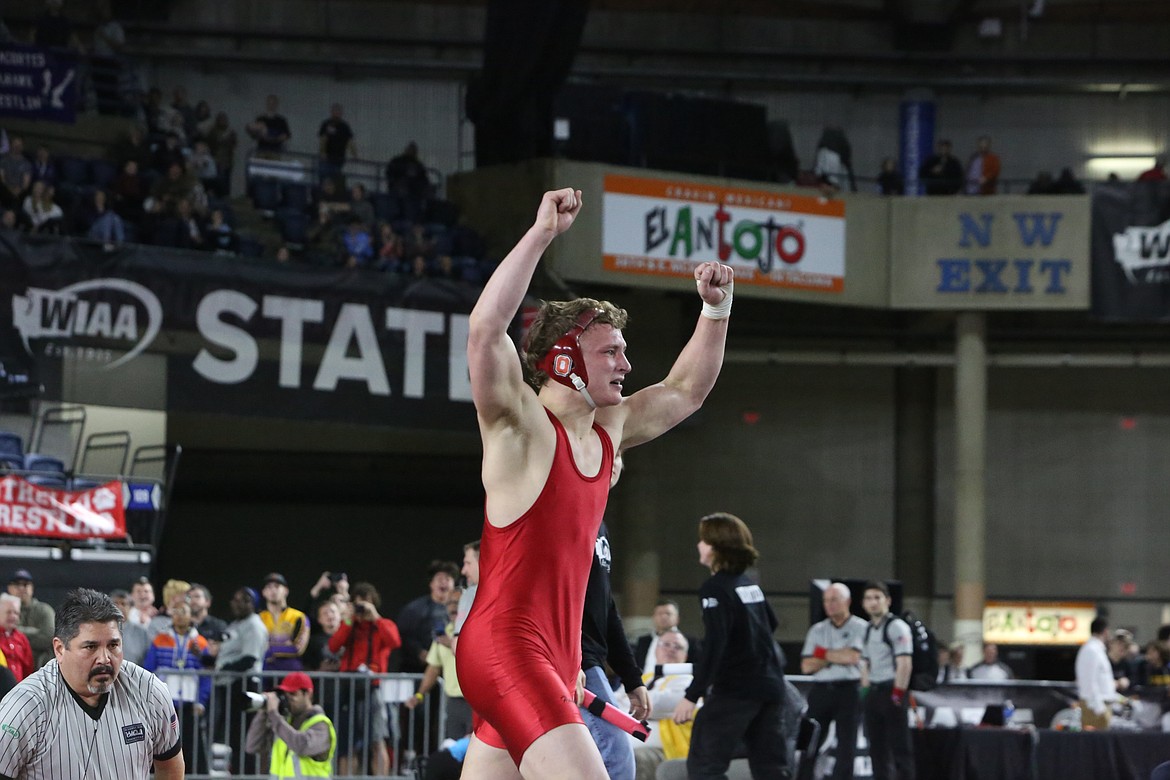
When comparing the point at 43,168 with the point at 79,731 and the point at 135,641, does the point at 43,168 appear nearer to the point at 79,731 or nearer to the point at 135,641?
the point at 135,641

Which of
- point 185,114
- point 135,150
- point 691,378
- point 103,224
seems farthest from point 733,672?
point 185,114

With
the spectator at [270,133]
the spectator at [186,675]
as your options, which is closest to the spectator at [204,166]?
the spectator at [270,133]

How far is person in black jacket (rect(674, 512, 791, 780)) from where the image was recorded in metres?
8.60

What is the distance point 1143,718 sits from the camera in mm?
14625

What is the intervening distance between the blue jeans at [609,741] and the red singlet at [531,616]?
1.97 metres

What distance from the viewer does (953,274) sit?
24109mm

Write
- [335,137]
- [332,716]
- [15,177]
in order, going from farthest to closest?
[335,137] → [15,177] → [332,716]

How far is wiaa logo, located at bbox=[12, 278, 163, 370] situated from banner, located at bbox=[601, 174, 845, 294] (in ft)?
25.8

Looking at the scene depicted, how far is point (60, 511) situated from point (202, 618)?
1975 millimetres

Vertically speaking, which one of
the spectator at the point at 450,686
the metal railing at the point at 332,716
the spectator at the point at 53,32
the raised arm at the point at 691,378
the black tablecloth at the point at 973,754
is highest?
the spectator at the point at 53,32

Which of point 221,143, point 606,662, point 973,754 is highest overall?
point 221,143

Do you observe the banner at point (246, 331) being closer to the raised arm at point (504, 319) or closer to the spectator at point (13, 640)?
the spectator at point (13, 640)

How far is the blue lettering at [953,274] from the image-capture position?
24.1m

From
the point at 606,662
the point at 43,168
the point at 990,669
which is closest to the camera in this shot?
the point at 606,662
